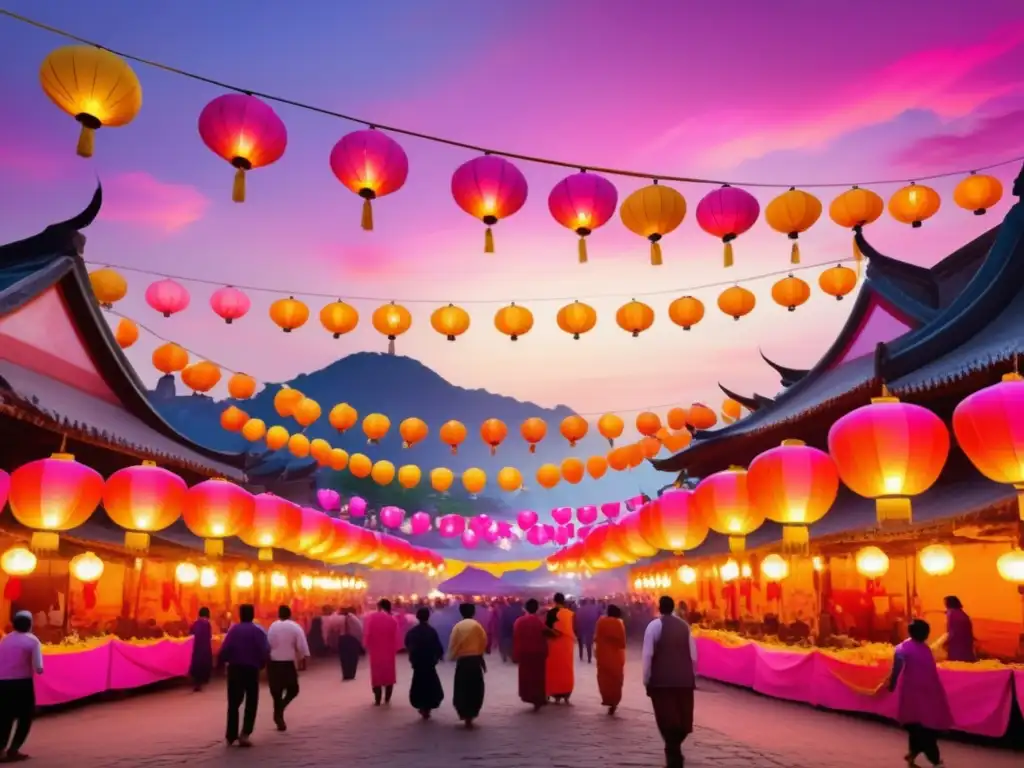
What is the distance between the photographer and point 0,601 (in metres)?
14.2

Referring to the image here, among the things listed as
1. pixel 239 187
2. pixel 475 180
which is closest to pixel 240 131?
pixel 239 187

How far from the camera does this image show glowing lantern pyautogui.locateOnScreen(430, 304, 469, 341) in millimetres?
15078

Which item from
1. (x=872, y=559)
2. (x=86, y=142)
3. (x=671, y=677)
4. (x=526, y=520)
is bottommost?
(x=671, y=677)

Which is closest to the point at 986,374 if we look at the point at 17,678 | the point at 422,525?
the point at 17,678

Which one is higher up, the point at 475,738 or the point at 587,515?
the point at 587,515

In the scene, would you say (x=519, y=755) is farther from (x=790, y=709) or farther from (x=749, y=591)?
(x=749, y=591)

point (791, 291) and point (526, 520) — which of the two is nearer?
point (791, 291)

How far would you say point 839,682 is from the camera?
11.9m

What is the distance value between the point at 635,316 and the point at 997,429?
25.7 ft

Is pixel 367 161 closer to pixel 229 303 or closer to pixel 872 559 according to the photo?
pixel 229 303

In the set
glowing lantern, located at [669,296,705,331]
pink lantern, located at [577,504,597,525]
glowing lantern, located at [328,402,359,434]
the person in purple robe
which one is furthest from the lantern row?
pink lantern, located at [577,504,597,525]

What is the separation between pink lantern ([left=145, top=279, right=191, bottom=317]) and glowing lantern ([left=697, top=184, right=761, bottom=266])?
9142 mm

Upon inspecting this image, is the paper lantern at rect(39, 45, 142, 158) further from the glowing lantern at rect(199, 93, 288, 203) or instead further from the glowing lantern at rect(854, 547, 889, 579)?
the glowing lantern at rect(854, 547, 889, 579)

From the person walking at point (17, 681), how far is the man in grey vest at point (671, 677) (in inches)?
234
